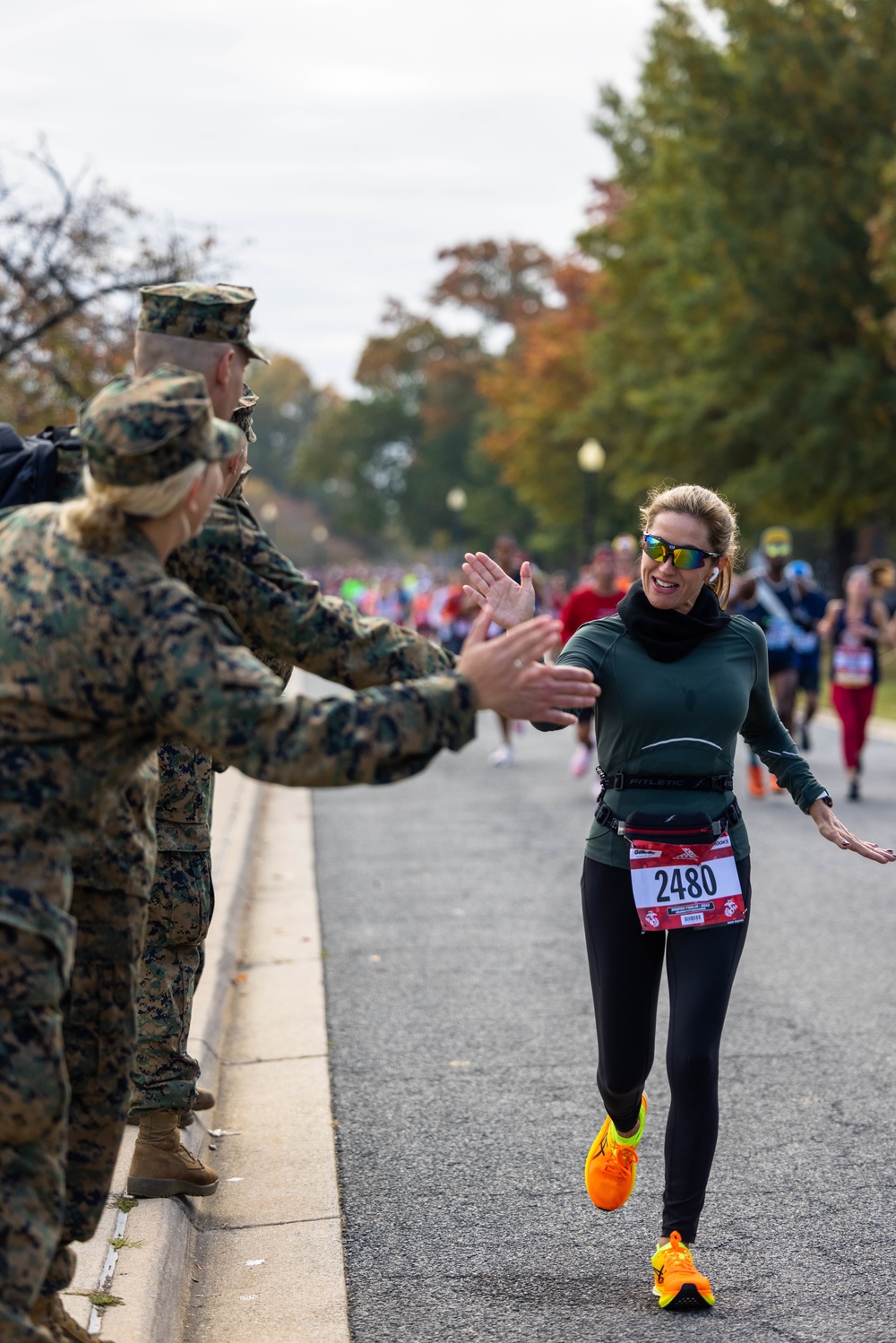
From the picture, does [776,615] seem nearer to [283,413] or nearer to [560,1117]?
[560,1117]

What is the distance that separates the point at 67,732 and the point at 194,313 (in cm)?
120

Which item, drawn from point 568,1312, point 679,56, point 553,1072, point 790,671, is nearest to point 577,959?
point 553,1072

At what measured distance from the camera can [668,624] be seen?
14.2ft

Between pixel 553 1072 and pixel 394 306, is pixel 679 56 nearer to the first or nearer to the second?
pixel 553 1072

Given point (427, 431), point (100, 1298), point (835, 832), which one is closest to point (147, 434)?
point (100, 1298)

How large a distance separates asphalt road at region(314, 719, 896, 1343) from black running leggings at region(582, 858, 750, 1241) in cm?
36

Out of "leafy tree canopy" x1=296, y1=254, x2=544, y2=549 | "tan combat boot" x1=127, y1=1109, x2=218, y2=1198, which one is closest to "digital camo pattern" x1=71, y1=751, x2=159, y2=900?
"tan combat boot" x1=127, y1=1109, x2=218, y2=1198

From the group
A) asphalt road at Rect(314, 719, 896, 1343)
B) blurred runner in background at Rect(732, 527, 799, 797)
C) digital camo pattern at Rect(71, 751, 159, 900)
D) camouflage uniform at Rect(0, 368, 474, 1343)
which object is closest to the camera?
camouflage uniform at Rect(0, 368, 474, 1343)

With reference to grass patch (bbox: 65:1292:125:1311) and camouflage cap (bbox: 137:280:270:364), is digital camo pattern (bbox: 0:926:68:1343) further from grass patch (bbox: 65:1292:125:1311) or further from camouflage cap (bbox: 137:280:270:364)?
camouflage cap (bbox: 137:280:270:364)

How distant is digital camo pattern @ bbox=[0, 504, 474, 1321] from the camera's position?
9.43 feet

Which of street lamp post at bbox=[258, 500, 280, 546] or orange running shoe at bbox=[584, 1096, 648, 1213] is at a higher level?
orange running shoe at bbox=[584, 1096, 648, 1213]

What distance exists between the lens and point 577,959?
817 cm

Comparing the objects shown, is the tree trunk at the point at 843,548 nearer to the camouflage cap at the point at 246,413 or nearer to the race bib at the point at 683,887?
the camouflage cap at the point at 246,413

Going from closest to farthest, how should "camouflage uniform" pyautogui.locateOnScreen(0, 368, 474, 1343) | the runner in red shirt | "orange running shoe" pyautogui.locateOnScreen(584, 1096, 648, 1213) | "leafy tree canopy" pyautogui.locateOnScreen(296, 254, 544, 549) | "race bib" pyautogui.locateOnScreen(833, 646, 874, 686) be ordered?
"camouflage uniform" pyautogui.locateOnScreen(0, 368, 474, 1343) → "orange running shoe" pyautogui.locateOnScreen(584, 1096, 648, 1213) → the runner in red shirt → "race bib" pyautogui.locateOnScreen(833, 646, 874, 686) → "leafy tree canopy" pyautogui.locateOnScreen(296, 254, 544, 549)
